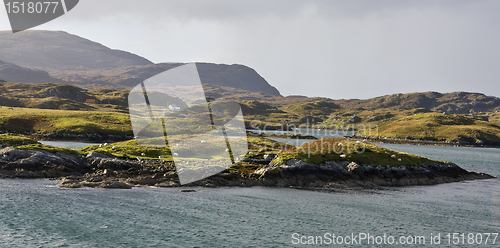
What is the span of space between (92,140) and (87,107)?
10327cm

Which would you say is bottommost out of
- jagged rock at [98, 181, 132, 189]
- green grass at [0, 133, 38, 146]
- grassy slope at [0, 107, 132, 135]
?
jagged rock at [98, 181, 132, 189]

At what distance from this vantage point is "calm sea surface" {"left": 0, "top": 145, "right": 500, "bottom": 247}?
2825cm

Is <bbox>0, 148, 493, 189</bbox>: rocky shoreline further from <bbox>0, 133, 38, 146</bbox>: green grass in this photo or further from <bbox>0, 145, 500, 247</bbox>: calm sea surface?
<bbox>0, 133, 38, 146</bbox>: green grass

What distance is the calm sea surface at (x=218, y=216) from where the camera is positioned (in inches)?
1112

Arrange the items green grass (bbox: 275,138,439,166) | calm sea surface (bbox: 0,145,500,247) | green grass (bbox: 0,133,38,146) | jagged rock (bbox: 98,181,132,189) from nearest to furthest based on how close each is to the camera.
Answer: calm sea surface (bbox: 0,145,500,247) < jagged rock (bbox: 98,181,132,189) < green grass (bbox: 0,133,38,146) < green grass (bbox: 275,138,439,166)

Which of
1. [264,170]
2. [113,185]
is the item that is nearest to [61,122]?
[113,185]

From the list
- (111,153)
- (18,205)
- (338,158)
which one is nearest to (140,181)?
(111,153)

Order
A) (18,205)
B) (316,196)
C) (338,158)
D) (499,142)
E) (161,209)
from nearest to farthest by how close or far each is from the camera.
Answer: (18,205)
(161,209)
(316,196)
(338,158)
(499,142)

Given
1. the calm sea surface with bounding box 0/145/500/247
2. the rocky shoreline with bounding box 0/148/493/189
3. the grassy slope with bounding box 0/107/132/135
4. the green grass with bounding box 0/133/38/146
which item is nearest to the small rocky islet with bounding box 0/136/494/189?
the rocky shoreline with bounding box 0/148/493/189

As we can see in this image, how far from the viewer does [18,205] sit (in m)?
33.8

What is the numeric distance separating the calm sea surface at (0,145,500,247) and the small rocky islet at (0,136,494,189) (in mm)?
3874

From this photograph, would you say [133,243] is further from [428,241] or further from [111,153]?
[111,153]

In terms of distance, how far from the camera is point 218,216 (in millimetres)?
35906

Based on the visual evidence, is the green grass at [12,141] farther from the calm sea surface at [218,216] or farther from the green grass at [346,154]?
the green grass at [346,154]
